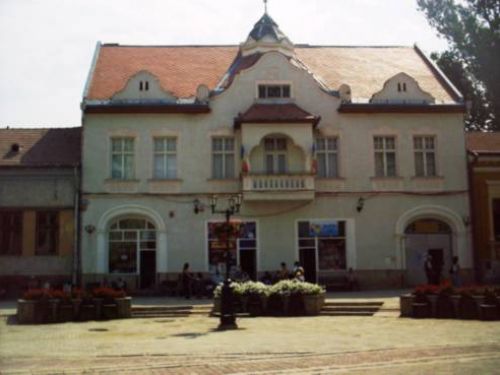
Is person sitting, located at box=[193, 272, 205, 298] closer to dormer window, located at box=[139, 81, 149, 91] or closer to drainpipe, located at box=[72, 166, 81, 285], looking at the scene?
drainpipe, located at box=[72, 166, 81, 285]

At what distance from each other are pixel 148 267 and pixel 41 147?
25.3ft

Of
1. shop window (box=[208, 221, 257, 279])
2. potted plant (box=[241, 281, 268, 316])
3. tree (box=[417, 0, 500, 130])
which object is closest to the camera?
potted plant (box=[241, 281, 268, 316])

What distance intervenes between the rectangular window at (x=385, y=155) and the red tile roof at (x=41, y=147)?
13850 millimetres

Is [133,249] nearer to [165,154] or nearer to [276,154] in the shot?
[165,154]

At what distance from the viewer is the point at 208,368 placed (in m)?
11.7

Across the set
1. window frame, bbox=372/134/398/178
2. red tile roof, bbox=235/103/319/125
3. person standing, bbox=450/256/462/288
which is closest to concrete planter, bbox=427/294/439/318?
person standing, bbox=450/256/462/288

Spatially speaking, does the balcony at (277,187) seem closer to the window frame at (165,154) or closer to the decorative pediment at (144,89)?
the window frame at (165,154)

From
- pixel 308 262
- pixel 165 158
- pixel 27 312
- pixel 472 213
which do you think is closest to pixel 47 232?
pixel 165 158

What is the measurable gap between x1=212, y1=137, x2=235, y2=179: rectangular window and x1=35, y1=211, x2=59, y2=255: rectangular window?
7.50m

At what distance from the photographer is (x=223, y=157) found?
31.5 meters

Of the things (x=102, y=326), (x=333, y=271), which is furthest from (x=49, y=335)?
(x=333, y=271)

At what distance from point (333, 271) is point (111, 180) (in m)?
10.9

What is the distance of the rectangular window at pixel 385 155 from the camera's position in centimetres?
3184

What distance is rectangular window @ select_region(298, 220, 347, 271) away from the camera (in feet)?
102
